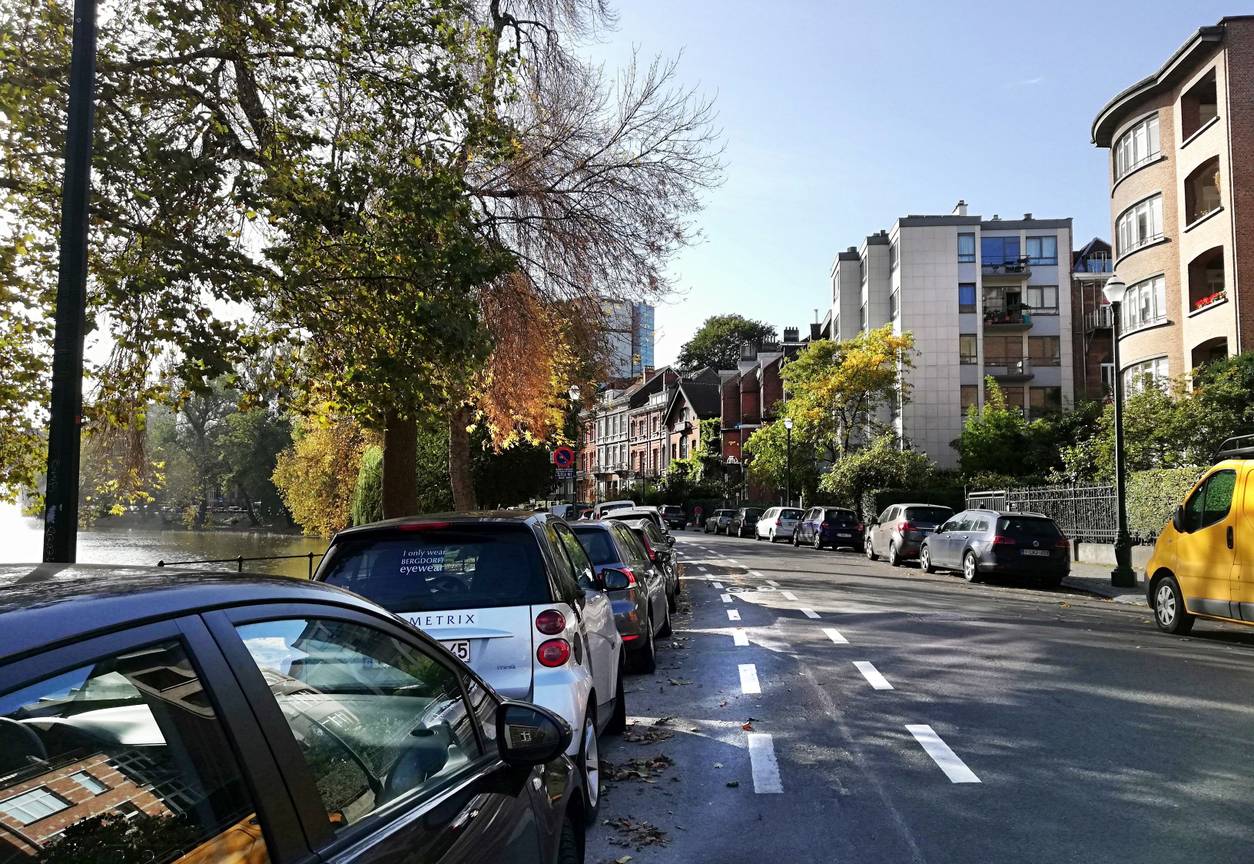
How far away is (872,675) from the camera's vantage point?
9430mm

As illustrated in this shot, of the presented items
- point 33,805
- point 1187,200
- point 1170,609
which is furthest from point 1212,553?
point 1187,200

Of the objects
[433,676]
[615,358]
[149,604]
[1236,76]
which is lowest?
[433,676]

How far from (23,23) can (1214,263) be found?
3323 cm

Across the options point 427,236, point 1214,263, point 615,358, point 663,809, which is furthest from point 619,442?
point 663,809

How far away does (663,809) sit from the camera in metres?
5.42

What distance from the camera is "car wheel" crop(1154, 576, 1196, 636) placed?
12.2 meters

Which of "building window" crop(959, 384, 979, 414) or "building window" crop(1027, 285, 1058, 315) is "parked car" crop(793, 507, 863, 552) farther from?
"building window" crop(1027, 285, 1058, 315)

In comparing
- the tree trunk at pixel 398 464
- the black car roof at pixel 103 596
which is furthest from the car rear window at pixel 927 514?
the black car roof at pixel 103 596

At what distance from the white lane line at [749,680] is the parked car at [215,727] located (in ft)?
20.9

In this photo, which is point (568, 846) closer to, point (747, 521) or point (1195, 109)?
point (1195, 109)

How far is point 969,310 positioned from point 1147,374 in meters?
23.5

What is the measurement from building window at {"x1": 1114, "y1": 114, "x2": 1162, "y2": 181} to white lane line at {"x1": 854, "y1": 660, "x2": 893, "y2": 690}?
30300 mm

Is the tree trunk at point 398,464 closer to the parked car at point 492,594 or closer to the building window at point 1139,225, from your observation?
the parked car at point 492,594

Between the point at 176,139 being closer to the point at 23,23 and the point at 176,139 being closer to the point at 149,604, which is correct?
the point at 23,23
